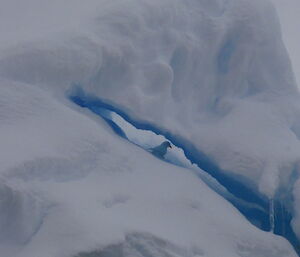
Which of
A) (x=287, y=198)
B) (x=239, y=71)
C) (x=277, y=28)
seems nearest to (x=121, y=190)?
(x=287, y=198)

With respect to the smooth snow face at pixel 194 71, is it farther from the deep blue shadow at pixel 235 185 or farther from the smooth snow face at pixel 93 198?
the smooth snow face at pixel 93 198

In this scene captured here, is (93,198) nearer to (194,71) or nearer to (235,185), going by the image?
(235,185)

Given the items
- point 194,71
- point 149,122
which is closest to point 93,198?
point 149,122

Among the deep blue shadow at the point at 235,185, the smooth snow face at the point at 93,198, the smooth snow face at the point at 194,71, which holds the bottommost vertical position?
the smooth snow face at the point at 93,198

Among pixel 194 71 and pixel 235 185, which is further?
pixel 194 71

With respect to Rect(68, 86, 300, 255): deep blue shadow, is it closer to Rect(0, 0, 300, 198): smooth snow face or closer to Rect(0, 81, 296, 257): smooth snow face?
Rect(0, 0, 300, 198): smooth snow face

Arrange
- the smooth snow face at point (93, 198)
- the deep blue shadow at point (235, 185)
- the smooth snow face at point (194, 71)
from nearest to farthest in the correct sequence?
the smooth snow face at point (93, 198), the smooth snow face at point (194, 71), the deep blue shadow at point (235, 185)
